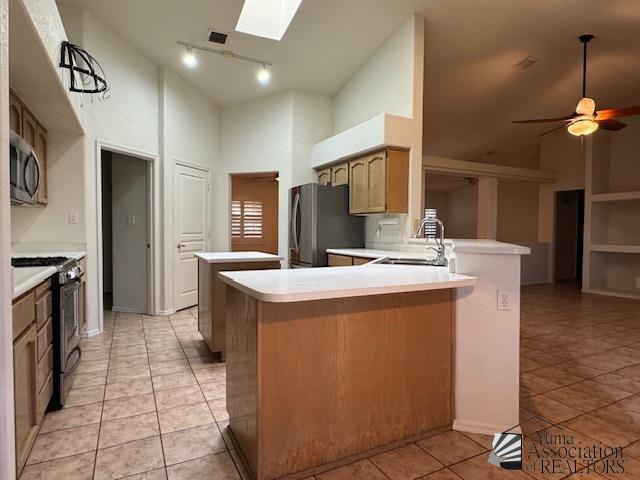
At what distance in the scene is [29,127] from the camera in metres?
3.04

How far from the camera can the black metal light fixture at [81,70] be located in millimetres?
2705

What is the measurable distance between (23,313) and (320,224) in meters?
3.35

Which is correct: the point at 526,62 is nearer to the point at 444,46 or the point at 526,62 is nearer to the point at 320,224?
the point at 444,46

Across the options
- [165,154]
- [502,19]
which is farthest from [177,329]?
[502,19]

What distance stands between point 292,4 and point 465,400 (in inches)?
156

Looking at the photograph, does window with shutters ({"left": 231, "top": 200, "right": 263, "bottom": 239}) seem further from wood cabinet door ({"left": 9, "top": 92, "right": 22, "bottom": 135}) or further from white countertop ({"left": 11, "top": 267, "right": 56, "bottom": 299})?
white countertop ({"left": 11, "top": 267, "right": 56, "bottom": 299})

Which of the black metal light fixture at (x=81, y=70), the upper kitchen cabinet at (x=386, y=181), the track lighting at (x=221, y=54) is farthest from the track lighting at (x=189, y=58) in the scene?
the upper kitchen cabinet at (x=386, y=181)

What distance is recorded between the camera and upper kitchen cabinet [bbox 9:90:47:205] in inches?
104

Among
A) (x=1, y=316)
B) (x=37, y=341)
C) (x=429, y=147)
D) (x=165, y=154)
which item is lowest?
(x=37, y=341)

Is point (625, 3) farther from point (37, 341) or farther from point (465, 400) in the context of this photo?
point (37, 341)

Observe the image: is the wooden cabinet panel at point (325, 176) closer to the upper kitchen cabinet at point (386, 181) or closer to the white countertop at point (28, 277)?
the upper kitchen cabinet at point (386, 181)

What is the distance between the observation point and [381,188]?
13.4 feet

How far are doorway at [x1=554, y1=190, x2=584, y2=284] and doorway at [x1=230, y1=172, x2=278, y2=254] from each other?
6.55 metres

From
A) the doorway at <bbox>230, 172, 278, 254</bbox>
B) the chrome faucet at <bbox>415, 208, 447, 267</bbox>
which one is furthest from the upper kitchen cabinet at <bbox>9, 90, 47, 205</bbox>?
the doorway at <bbox>230, 172, 278, 254</bbox>
